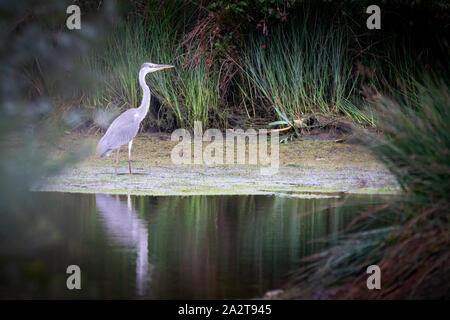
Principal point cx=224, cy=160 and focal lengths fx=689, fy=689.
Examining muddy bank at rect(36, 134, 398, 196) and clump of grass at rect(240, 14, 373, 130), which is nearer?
muddy bank at rect(36, 134, 398, 196)

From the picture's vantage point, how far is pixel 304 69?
31.3 ft

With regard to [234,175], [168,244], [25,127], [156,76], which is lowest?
[168,244]

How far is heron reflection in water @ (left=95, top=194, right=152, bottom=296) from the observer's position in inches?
154

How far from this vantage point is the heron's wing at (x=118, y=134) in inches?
298

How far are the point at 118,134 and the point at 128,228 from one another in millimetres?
2774

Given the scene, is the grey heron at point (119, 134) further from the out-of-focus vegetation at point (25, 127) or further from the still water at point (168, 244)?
the out-of-focus vegetation at point (25, 127)

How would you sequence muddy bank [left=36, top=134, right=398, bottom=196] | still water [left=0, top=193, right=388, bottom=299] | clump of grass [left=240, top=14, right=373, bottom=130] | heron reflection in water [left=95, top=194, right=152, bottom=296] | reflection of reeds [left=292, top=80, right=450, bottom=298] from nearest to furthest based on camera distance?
1. reflection of reeds [left=292, top=80, right=450, bottom=298]
2. still water [left=0, top=193, right=388, bottom=299]
3. heron reflection in water [left=95, top=194, right=152, bottom=296]
4. muddy bank [left=36, top=134, right=398, bottom=196]
5. clump of grass [left=240, top=14, right=373, bottom=130]

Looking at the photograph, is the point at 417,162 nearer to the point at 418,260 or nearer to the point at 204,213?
the point at 418,260

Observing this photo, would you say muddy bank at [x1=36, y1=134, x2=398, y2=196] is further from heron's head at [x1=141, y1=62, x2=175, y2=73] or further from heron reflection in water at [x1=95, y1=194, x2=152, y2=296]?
heron's head at [x1=141, y1=62, x2=175, y2=73]

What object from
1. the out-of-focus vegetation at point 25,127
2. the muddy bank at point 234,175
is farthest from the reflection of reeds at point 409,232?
the muddy bank at point 234,175

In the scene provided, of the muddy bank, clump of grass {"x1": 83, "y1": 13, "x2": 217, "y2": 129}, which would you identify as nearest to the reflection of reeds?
the muddy bank

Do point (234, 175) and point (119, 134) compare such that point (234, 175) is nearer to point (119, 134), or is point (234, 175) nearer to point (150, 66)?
point (119, 134)

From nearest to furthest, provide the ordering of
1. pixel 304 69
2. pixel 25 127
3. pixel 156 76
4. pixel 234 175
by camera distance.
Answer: pixel 25 127 → pixel 234 175 → pixel 304 69 → pixel 156 76

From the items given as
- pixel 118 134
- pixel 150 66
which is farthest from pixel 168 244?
pixel 150 66
